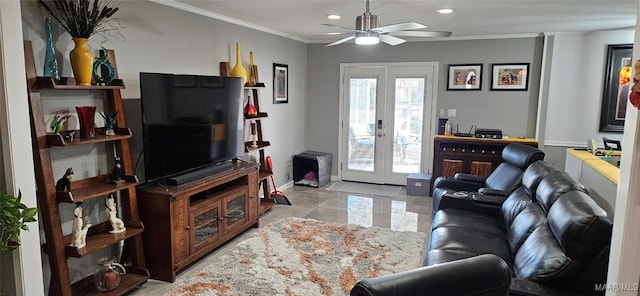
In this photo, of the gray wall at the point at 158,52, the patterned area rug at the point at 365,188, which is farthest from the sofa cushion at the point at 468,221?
the gray wall at the point at 158,52

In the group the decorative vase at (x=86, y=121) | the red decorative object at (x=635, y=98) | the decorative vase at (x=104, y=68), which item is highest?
the decorative vase at (x=104, y=68)

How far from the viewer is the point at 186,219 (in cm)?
335

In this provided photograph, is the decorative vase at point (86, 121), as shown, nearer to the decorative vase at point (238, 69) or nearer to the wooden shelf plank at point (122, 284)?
the wooden shelf plank at point (122, 284)

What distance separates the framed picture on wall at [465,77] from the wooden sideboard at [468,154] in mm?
805

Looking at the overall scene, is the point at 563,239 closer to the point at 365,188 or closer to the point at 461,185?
the point at 461,185

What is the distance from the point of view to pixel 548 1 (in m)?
3.57

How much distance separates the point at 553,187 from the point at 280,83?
401cm

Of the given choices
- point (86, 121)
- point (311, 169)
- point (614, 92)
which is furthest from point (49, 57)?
point (614, 92)

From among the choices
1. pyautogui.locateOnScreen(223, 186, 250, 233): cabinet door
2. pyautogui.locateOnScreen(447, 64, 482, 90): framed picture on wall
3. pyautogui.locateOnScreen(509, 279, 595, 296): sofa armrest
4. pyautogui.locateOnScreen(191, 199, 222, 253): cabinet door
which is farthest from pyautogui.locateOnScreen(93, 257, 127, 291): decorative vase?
pyautogui.locateOnScreen(447, 64, 482, 90): framed picture on wall

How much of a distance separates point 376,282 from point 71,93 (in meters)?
2.53

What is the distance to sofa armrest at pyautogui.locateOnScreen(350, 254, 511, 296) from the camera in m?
1.46

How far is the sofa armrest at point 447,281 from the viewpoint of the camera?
4.79 ft

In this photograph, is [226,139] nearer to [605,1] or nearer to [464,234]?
[464,234]

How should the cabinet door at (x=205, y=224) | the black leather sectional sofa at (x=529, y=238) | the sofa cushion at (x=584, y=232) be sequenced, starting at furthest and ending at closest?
1. the cabinet door at (x=205, y=224)
2. the sofa cushion at (x=584, y=232)
3. the black leather sectional sofa at (x=529, y=238)
